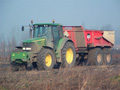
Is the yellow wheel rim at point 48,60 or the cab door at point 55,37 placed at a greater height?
the cab door at point 55,37

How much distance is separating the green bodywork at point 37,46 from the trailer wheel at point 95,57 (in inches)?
134

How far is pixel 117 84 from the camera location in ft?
28.1

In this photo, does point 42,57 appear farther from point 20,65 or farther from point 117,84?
point 117,84

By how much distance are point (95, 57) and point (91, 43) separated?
39.1 inches

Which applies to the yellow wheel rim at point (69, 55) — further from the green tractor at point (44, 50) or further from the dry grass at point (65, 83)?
the dry grass at point (65, 83)

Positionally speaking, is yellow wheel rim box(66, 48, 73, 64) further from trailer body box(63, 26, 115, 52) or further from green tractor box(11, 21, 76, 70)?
trailer body box(63, 26, 115, 52)

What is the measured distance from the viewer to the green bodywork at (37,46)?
1199 cm

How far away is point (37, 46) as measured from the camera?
12.5m

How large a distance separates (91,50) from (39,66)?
19.3ft

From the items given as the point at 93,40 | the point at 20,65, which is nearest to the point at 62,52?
the point at 20,65

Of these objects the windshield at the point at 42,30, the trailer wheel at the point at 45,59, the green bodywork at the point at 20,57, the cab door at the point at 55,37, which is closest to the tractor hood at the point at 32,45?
the trailer wheel at the point at 45,59

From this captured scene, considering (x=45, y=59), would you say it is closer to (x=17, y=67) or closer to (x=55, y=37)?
(x=17, y=67)

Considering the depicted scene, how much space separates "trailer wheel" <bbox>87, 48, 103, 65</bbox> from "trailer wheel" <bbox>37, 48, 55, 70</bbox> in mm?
4488

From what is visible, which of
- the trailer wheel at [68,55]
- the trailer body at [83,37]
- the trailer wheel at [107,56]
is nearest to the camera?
the trailer wheel at [68,55]
